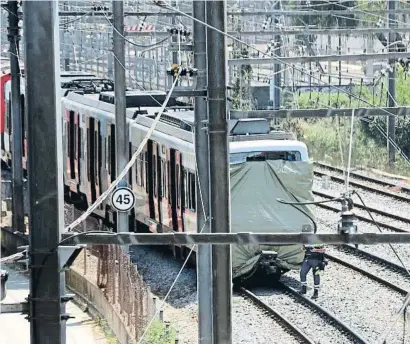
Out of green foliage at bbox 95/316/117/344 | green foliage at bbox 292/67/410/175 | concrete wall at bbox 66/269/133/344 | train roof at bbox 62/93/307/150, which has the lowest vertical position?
green foliage at bbox 95/316/117/344

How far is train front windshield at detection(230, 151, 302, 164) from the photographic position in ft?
62.2

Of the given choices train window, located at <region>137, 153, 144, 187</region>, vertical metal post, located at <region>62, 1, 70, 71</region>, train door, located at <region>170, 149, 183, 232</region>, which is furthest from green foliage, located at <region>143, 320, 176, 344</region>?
vertical metal post, located at <region>62, 1, 70, 71</region>

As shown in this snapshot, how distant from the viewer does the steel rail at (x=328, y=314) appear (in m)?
15.6

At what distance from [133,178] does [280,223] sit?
4421 millimetres

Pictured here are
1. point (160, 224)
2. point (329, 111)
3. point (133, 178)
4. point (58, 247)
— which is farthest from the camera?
point (133, 178)

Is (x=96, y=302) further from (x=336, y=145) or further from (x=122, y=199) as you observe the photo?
(x=336, y=145)

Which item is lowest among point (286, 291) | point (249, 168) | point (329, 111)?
point (286, 291)

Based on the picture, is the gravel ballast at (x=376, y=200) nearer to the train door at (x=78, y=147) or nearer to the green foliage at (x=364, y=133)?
the green foliage at (x=364, y=133)

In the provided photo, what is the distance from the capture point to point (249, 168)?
18531mm

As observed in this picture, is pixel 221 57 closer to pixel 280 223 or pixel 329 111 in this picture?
pixel 329 111

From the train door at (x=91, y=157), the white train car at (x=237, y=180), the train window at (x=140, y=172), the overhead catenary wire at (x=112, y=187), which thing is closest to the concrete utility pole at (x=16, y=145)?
the train door at (x=91, y=157)

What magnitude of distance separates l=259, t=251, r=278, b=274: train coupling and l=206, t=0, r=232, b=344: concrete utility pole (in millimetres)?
8889

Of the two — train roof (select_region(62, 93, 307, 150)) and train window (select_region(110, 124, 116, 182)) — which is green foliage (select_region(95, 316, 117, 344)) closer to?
train roof (select_region(62, 93, 307, 150))

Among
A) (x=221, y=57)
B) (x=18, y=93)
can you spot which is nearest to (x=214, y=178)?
(x=221, y=57)
